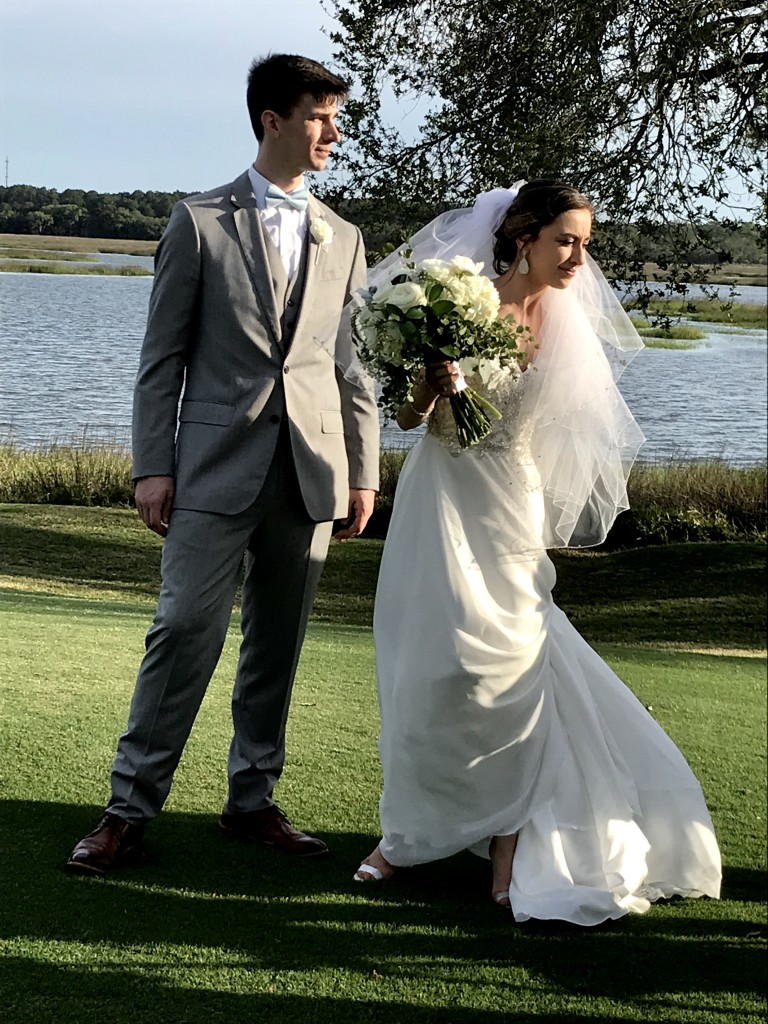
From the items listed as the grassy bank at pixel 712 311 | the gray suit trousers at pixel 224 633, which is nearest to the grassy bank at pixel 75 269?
the gray suit trousers at pixel 224 633

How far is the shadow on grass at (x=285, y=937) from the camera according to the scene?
2.29m

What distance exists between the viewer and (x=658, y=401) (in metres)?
5.84

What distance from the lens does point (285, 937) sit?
8.31ft

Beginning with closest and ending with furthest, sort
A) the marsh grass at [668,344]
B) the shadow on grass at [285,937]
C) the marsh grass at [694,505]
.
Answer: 1. the shadow on grass at [285,937]
2. the marsh grass at [668,344]
3. the marsh grass at [694,505]

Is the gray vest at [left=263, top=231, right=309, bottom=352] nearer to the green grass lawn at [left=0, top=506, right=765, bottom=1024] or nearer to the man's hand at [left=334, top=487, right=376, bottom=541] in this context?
the man's hand at [left=334, top=487, right=376, bottom=541]

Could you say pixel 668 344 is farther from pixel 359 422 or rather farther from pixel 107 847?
pixel 107 847

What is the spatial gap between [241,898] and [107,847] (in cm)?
31

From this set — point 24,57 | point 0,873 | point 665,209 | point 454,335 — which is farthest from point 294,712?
point 665,209

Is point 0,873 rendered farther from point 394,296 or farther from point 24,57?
point 24,57

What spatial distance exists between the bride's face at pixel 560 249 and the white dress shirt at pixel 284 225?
550 mm

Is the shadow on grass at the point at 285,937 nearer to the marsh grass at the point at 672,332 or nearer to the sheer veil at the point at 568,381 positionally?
the sheer veil at the point at 568,381

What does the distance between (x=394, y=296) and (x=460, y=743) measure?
1.01 meters

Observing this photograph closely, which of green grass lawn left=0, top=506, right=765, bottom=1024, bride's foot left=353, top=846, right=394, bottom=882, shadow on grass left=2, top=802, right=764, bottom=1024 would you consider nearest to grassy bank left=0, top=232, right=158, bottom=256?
green grass lawn left=0, top=506, right=765, bottom=1024

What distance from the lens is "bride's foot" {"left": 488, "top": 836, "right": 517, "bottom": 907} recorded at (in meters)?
2.79
